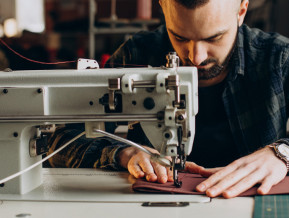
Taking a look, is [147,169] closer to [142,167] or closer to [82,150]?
[142,167]

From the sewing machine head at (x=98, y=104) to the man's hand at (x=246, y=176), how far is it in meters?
0.12

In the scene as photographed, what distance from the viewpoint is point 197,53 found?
68.9 inches

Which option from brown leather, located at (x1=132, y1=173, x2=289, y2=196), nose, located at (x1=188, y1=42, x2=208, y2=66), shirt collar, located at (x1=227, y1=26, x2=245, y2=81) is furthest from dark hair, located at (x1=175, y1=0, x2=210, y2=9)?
brown leather, located at (x1=132, y1=173, x2=289, y2=196)

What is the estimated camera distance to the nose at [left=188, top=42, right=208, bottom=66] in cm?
175

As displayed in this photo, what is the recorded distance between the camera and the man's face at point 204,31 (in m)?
1.73

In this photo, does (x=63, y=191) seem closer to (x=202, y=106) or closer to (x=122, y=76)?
(x=122, y=76)

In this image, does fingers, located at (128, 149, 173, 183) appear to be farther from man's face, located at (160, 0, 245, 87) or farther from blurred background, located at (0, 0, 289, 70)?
blurred background, located at (0, 0, 289, 70)

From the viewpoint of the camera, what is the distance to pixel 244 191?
1.33 m

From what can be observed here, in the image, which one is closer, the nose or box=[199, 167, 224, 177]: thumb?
box=[199, 167, 224, 177]: thumb

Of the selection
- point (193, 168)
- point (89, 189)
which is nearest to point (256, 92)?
point (193, 168)

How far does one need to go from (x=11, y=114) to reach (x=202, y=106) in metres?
1.00

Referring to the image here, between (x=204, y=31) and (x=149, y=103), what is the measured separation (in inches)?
21.2

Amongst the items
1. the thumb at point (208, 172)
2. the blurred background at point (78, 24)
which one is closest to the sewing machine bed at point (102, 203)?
the thumb at point (208, 172)

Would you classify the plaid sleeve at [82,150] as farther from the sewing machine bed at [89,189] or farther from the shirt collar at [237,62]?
the shirt collar at [237,62]
